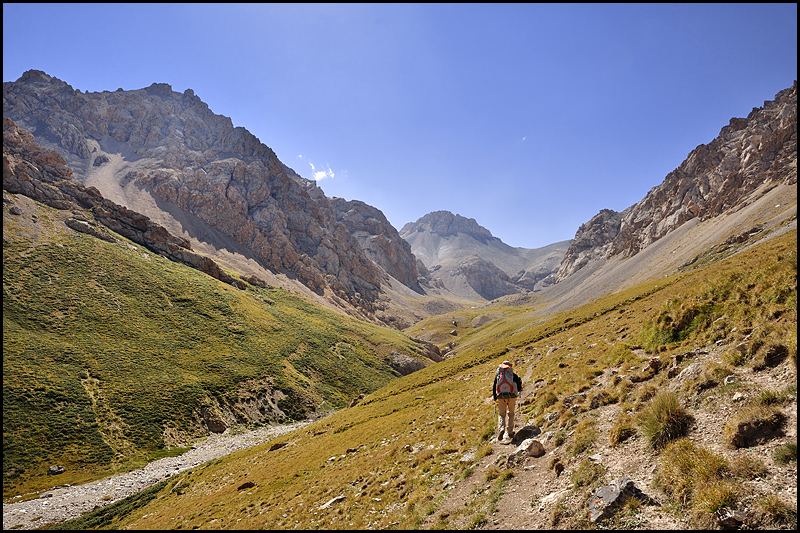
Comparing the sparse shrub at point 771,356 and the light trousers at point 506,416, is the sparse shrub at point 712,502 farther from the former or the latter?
the light trousers at point 506,416

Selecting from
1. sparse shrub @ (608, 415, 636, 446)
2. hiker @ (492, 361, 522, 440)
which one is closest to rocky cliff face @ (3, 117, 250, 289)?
hiker @ (492, 361, 522, 440)

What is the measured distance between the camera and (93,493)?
3331cm

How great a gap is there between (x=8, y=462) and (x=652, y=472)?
5900cm

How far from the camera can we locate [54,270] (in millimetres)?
69125

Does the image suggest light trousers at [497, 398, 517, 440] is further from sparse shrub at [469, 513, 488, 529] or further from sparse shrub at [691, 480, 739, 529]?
sparse shrub at [691, 480, 739, 529]

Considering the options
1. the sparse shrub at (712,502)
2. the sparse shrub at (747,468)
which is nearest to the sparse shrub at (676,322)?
the sparse shrub at (747,468)

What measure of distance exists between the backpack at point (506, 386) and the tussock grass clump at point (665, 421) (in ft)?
19.5

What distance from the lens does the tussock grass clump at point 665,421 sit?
9367mm

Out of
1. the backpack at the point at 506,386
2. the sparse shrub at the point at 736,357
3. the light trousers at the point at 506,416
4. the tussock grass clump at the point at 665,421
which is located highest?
the sparse shrub at the point at 736,357

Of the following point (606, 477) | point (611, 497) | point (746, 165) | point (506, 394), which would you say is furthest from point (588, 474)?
point (746, 165)

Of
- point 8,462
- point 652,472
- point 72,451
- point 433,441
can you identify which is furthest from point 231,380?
point 652,472

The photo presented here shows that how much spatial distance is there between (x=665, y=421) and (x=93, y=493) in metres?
50.3

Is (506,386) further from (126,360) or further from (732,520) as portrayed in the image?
(126,360)

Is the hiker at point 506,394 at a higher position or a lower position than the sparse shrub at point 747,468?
lower
